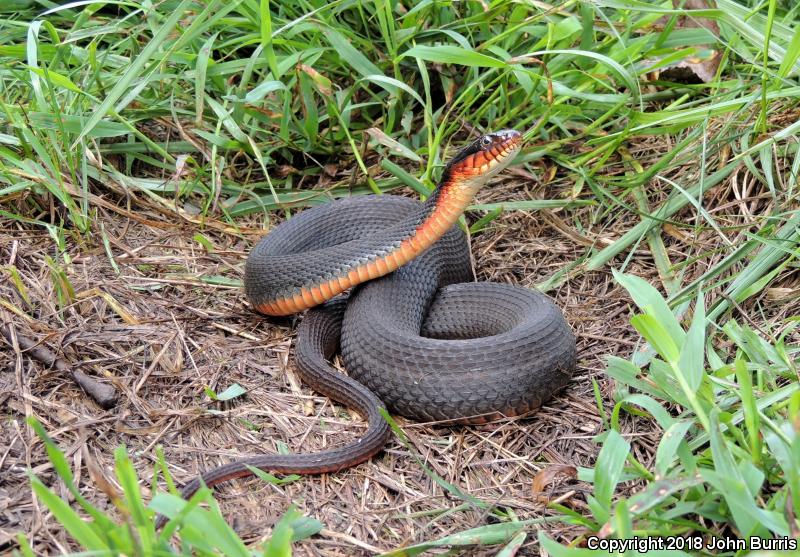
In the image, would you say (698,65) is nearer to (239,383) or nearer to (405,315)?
(405,315)

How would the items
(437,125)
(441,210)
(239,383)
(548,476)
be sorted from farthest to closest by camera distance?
(437,125)
(441,210)
(239,383)
(548,476)

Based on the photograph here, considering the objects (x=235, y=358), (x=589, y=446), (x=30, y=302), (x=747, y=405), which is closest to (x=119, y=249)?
(x=30, y=302)

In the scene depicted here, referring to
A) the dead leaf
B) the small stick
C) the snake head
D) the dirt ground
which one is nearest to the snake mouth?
the snake head

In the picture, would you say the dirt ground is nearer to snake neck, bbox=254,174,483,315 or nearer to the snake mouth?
snake neck, bbox=254,174,483,315

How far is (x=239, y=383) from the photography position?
178 inches

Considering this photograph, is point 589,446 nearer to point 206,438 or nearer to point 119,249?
point 206,438

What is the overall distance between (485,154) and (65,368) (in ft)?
8.85

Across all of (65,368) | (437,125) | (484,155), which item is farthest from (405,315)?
(65,368)

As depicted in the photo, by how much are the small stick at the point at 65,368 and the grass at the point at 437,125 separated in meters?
0.28

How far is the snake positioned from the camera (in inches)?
170

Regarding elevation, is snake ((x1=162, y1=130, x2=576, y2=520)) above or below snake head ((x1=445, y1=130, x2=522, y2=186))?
below

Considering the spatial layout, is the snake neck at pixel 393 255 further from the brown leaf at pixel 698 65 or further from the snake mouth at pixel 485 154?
the brown leaf at pixel 698 65

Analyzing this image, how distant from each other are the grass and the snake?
1.18ft

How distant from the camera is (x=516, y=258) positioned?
573 centimetres
